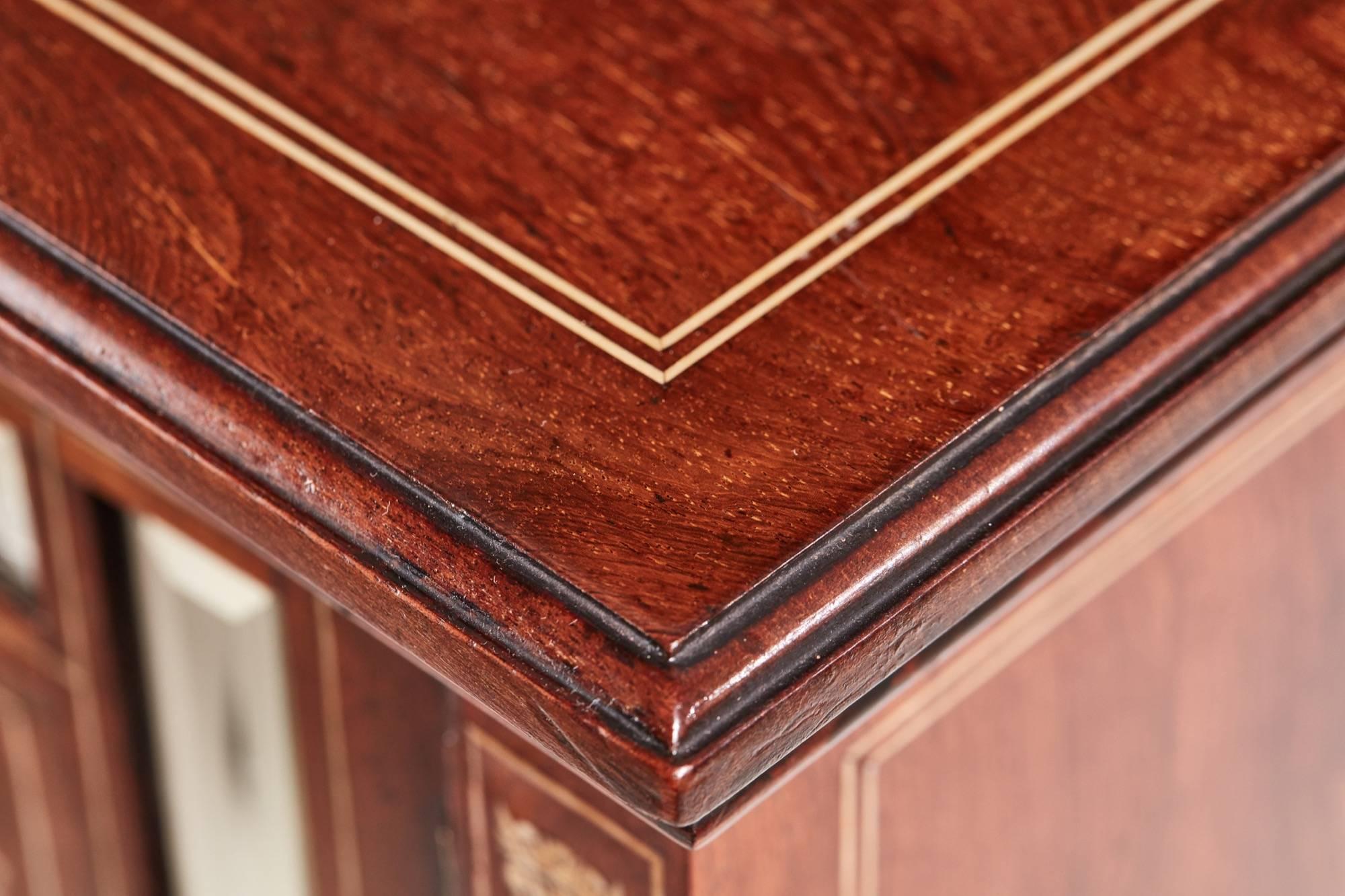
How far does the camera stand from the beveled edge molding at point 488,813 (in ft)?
1.51

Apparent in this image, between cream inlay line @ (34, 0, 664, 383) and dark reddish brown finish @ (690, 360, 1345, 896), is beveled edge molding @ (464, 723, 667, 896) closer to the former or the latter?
dark reddish brown finish @ (690, 360, 1345, 896)

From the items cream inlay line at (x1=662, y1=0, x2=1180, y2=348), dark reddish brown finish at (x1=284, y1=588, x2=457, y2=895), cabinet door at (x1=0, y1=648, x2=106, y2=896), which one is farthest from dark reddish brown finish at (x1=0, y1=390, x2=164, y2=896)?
cream inlay line at (x1=662, y1=0, x2=1180, y2=348)

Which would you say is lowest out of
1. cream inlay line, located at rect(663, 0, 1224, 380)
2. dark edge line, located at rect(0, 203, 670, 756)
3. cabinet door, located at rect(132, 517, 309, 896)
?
dark edge line, located at rect(0, 203, 670, 756)

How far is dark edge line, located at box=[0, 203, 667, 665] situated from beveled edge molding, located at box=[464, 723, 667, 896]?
11 centimetres

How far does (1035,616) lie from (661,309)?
15 cm

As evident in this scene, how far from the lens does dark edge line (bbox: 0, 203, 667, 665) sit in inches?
14.5

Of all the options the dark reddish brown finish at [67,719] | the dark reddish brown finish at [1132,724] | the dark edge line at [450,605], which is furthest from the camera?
the dark reddish brown finish at [67,719]

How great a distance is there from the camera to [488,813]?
0.51m

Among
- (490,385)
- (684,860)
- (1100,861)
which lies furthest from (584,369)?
(1100,861)

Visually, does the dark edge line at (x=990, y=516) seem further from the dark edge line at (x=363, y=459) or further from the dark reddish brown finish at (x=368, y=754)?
the dark reddish brown finish at (x=368, y=754)

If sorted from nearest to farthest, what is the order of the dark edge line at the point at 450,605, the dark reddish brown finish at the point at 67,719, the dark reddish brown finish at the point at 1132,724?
the dark edge line at the point at 450,605, the dark reddish brown finish at the point at 1132,724, the dark reddish brown finish at the point at 67,719

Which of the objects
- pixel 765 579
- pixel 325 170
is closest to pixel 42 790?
pixel 325 170

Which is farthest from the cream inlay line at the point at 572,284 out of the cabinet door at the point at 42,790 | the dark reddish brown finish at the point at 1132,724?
the cabinet door at the point at 42,790

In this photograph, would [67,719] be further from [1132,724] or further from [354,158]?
[1132,724]
